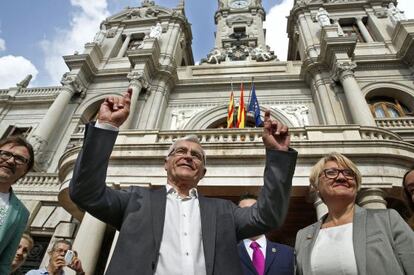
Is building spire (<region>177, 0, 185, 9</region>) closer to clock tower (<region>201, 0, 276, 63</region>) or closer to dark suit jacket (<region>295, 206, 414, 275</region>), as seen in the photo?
clock tower (<region>201, 0, 276, 63</region>)

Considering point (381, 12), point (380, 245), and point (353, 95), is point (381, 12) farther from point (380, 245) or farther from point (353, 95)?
point (380, 245)

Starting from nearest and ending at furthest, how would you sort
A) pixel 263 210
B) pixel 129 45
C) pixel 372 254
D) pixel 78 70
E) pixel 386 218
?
1. pixel 263 210
2. pixel 372 254
3. pixel 386 218
4. pixel 78 70
5. pixel 129 45

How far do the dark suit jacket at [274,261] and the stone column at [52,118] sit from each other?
11089 mm

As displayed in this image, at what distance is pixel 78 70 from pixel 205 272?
1585 cm

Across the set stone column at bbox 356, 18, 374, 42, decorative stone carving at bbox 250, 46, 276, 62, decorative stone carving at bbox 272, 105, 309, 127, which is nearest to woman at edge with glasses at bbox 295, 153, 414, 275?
decorative stone carving at bbox 272, 105, 309, 127

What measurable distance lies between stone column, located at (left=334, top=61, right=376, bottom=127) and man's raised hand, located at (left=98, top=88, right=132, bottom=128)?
9.89 m

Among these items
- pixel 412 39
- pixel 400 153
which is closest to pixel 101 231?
pixel 400 153

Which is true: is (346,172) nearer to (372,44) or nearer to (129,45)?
(372,44)

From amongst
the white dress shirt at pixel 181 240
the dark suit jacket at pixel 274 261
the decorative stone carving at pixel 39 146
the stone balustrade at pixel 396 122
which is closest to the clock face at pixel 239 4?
the stone balustrade at pixel 396 122

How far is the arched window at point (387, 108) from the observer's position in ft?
39.1

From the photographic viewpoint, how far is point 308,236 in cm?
243

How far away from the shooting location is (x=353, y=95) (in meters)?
10.8

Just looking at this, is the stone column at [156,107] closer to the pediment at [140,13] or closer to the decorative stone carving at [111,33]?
the decorative stone carving at [111,33]

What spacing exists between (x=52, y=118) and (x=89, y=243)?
8.45 metres
